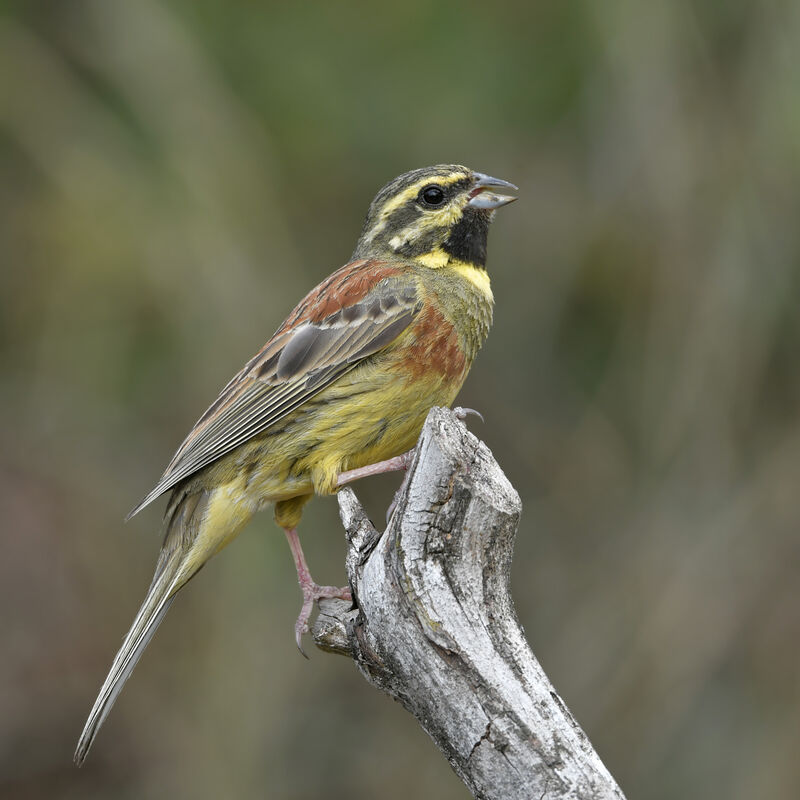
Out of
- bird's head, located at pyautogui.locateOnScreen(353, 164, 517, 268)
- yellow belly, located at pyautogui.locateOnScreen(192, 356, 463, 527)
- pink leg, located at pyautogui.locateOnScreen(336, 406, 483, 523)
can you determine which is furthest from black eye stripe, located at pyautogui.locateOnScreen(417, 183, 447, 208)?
pink leg, located at pyautogui.locateOnScreen(336, 406, 483, 523)

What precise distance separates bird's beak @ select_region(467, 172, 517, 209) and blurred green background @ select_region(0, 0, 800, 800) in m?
2.02

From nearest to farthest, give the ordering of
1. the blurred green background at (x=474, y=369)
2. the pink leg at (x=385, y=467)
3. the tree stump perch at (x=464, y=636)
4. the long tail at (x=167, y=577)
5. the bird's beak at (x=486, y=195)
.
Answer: the tree stump perch at (x=464, y=636) < the pink leg at (x=385, y=467) < the long tail at (x=167, y=577) < the bird's beak at (x=486, y=195) < the blurred green background at (x=474, y=369)

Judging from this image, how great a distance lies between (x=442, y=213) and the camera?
15.7 feet

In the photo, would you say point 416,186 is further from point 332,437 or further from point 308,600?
point 308,600

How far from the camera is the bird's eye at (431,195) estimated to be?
15.7ft

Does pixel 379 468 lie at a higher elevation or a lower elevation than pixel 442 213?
lower

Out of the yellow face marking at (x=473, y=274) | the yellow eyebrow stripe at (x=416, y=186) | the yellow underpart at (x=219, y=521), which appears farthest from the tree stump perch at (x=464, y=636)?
the yellow eyebrow stripe at (x=416, y=186)

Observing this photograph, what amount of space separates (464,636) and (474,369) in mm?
4199

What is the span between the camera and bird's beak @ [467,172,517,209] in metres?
4.72

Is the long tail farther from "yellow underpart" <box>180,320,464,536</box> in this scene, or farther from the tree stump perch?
the tree stump perch

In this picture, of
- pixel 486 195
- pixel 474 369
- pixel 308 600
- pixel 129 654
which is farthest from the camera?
pixel 474 369

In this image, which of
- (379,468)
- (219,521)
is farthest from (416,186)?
(219,521)

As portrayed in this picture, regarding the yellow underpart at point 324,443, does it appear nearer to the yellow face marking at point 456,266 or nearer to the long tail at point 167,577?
the long tail at point 167,577

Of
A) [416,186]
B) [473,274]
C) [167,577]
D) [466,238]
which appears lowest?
[167,577]
